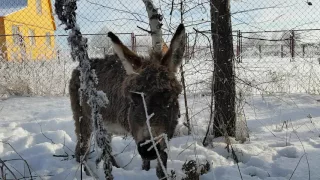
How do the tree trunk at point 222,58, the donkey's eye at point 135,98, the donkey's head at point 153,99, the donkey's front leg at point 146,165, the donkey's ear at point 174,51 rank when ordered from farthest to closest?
the tree trunk at point 222,58
the donkey's front leg at point 146,165
the donkey's ear at point 174,51
the donkey's eye at point 135,98
the donkey's head at point 153,99

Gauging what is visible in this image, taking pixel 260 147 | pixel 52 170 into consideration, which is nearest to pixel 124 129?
pixel 52 170

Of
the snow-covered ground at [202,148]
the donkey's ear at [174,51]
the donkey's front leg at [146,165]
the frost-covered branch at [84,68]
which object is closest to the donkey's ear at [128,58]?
the donkey's ear at [174,51]

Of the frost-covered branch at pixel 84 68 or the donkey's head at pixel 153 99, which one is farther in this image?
the donkey's head at pixel 153 99

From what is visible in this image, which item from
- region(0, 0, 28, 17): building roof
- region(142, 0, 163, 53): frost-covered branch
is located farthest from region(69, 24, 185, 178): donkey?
region(0, 0, 28, 17): building roof

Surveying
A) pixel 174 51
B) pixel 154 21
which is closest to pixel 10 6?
pixel 154 21

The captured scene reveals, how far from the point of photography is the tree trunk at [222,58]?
4.07m

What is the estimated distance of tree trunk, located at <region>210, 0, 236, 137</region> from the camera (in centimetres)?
407

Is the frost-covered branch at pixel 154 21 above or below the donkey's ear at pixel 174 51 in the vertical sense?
above

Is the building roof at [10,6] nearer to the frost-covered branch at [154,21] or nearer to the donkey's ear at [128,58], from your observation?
the frost-covered branch at [154,21]

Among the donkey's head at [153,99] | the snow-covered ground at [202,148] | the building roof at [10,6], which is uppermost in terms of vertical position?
the building roof at [10,6]

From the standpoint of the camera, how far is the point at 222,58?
4121mm

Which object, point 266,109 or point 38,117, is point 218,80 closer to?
point 266,109

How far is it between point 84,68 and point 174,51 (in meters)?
1.53

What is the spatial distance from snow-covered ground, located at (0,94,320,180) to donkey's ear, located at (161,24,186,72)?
33.6 inches
